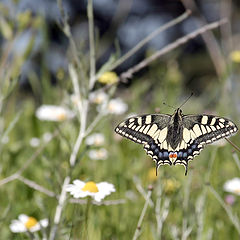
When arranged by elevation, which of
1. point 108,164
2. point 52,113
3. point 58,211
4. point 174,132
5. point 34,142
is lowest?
point 58,211

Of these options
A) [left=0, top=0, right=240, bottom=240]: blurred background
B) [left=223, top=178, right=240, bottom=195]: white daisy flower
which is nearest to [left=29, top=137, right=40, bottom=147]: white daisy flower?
[left=0, top=0, right=240, bottom=240]: blurred background

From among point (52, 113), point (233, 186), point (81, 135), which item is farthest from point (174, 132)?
point (52, 113)

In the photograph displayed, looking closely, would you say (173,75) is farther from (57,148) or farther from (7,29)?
(7,29)

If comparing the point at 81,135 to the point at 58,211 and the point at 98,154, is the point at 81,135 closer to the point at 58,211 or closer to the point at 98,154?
the point at 58,211

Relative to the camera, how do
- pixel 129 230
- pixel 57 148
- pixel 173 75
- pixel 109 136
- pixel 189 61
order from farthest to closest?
1. pixel 189 61
2. pixel 173 75
3. pixel 109 136
4. pixel 57 148
5. pixel 129 230

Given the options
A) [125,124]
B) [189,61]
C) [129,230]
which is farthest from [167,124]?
[189,61]

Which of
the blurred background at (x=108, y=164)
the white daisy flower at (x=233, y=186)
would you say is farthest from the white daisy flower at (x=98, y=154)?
the white daisy flower at (x=233, y=186)

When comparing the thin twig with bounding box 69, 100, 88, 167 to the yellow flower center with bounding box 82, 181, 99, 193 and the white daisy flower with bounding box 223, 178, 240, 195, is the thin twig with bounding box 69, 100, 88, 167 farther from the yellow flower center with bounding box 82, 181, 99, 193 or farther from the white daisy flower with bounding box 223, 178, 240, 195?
the white daisy flower with bounding box 223, 178, 240, 195
